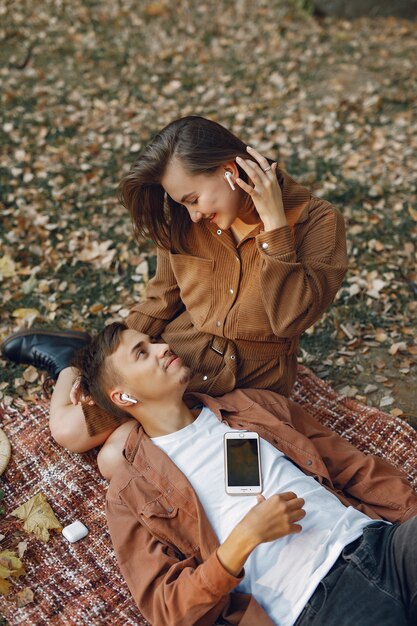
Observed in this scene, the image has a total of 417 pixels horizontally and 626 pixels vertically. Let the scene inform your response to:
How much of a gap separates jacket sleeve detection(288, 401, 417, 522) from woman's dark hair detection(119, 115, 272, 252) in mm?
Result: 1458

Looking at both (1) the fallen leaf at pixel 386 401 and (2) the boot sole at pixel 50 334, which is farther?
(2) the boot sole at pixel 50 334

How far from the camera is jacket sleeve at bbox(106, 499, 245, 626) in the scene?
2734mm

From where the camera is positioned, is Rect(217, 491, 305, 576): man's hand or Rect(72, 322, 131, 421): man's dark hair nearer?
Rect(217, 491, 305, 576): man's hand

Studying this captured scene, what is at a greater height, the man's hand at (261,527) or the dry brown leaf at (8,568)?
the man's hand at (261,527)

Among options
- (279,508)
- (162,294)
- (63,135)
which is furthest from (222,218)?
(63,135)

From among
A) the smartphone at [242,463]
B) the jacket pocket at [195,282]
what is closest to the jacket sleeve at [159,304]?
the jacket pocket at [195,282]

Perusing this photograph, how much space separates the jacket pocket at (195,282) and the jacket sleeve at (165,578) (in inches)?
49.0

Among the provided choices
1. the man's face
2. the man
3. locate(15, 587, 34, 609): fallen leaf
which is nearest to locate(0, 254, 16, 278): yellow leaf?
the man

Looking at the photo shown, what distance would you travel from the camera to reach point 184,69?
8.74 m

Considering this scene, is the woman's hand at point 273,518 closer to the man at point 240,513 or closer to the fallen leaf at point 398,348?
the man at point 240,513

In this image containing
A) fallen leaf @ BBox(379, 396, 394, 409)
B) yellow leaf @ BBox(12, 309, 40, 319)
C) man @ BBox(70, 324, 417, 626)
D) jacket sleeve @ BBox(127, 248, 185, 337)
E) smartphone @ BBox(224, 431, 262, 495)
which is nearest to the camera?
man @ BBox(70, 324, 417, 626)

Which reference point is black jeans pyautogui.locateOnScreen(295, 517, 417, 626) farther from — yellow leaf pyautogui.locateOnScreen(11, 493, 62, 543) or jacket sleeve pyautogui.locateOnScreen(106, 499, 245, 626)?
yellow leaf pyautogui.locateOnScreen(11, 493, 62, 543)

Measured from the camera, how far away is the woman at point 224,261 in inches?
128

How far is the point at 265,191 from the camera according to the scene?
3195mm
